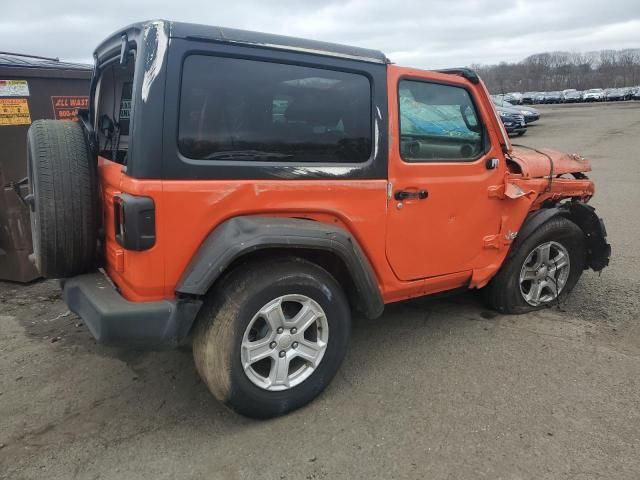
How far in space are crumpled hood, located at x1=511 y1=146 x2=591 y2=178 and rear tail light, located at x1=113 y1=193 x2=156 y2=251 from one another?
2.61m

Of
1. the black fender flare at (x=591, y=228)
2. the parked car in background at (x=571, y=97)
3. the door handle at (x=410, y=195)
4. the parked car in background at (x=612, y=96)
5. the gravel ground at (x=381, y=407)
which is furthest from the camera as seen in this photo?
the parked car in background at (x=571, y=97)

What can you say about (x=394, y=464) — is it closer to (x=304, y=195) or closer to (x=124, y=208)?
(x=304, y=195)

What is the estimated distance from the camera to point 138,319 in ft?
8.04

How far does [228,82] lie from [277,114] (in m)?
0.30

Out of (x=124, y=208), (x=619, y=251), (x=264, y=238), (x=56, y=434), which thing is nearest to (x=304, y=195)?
(x=264, y=238)

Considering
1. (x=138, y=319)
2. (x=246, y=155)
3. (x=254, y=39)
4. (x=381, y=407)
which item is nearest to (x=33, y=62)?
(x=254, y=39)

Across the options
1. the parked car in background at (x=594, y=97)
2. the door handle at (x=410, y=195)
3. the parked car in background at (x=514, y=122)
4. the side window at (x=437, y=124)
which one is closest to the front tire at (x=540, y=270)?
the side window at (x=437, y=124)

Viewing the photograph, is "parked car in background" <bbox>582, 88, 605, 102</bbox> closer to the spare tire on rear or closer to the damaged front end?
the damaged front end

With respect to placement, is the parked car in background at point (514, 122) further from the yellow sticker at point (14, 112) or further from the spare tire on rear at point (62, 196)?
the spare tire on rear at point (62, 196)

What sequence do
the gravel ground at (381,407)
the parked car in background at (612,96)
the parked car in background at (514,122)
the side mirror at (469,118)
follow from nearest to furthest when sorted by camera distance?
the gravel ground at (381,407) < the side mirror at (469,118) < the parked car in background at (514,122) < the parked car in background at (612,96)

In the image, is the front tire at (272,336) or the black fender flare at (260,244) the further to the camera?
the front tire at (272,336)

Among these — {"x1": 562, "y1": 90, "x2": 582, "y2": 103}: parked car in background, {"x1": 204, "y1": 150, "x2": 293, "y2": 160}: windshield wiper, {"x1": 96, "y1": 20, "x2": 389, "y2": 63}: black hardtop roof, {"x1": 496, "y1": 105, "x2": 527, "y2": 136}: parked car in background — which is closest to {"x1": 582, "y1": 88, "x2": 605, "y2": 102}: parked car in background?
{"x1": 562, "y1": 90, "x2": 582, "y2": 103}: parked car in background

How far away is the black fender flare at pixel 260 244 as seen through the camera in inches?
98.0

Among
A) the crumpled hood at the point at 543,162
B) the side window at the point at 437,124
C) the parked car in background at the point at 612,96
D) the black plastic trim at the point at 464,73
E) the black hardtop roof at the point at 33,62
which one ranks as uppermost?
the parked car in background at the point at 612,96
